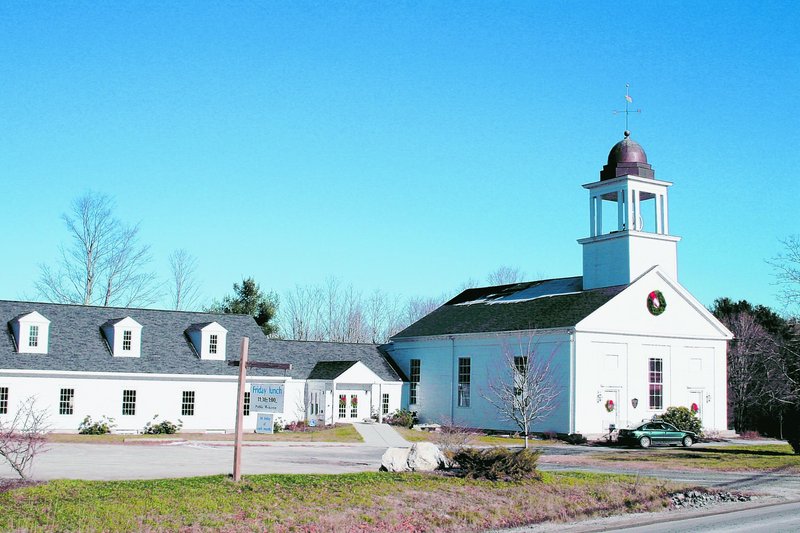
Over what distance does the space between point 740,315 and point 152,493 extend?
59.4 metres

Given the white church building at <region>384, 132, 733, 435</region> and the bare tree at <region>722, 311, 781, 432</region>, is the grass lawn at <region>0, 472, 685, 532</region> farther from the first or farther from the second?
the bare tree at <region>722, 311, 781, 432</region>

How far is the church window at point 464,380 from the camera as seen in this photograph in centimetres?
5053

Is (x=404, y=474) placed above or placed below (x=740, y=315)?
below

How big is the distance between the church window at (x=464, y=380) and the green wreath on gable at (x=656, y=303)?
10.5 meters

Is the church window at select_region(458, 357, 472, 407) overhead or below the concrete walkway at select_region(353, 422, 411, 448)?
overhead

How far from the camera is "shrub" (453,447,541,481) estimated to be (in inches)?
798

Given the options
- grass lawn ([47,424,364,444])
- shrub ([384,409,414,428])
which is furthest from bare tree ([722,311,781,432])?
grass lawn ([47,424,364,444])

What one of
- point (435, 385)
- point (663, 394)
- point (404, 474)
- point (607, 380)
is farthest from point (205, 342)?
point (404, 474)

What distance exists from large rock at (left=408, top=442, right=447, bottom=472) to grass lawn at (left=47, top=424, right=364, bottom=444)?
18.8 metres

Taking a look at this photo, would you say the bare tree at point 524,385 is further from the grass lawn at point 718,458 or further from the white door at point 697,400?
the white door at point 697,400

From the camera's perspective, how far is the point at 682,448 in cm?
4031

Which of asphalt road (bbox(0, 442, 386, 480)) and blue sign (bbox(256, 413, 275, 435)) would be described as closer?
blue sign (bbox(256, 413, 275, 435))

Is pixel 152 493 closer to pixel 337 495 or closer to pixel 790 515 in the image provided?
pixel 337 495

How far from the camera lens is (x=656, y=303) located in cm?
4772
